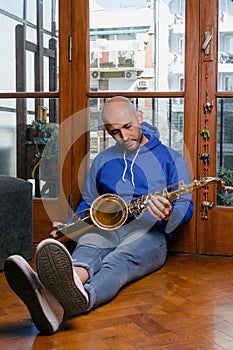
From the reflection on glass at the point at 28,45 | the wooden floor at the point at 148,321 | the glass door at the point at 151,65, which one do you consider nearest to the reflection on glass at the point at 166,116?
the glass door at the point at 151,65

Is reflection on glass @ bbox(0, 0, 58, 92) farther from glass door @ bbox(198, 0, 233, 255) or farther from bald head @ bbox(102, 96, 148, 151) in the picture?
glass door @ bbox(198, 0, 233, 255)

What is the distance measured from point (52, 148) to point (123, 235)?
827 millimetres

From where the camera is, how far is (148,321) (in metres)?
1.84

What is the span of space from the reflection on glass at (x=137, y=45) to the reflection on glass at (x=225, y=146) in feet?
0.82

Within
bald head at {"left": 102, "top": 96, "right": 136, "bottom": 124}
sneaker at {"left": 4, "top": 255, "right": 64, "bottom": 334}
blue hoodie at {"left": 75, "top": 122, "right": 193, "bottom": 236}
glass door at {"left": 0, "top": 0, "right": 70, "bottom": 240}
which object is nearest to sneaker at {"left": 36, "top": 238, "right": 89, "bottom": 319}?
sneaker at {"left": 4, "top": 255, "right": 64, "bottom": 334}

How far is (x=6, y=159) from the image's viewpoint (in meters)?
3.16

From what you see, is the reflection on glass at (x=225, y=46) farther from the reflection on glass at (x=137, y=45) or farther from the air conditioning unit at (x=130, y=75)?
the air conditioning unit at (x=130, y=75)

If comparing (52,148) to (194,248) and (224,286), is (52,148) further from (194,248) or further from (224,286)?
(224,286)

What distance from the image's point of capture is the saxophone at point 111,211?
7.68 feet

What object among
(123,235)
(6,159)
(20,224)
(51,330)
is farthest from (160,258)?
(6,159)

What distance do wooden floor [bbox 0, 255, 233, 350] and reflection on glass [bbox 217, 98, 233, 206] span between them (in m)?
0.52

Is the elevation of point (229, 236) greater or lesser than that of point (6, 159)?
lesser

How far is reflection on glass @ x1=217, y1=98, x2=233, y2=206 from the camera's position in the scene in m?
2.76

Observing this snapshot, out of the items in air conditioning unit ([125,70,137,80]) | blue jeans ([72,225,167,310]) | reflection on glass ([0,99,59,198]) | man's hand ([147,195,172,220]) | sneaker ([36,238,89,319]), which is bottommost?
blue jeans ([72,225,167,310])
